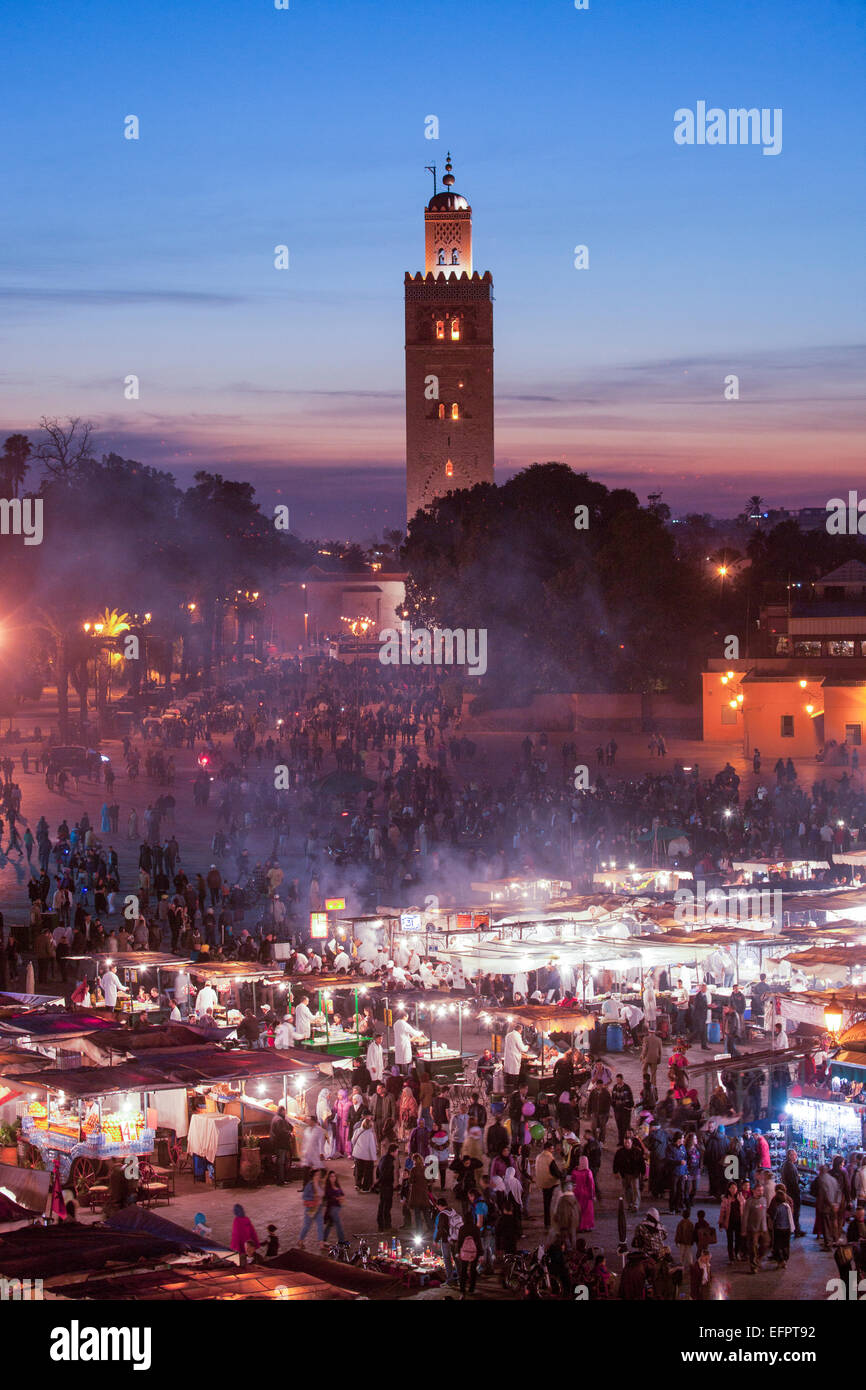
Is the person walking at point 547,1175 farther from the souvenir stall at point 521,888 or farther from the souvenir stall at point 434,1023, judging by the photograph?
the souvenir stall at point 521,888

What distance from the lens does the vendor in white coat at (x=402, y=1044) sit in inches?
622

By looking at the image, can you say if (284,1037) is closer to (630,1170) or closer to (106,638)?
(630,1170)

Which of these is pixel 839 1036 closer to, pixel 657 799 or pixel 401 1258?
pixel 401 1258

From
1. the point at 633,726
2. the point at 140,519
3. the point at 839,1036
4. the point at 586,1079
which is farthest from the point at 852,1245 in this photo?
the point at 140,519

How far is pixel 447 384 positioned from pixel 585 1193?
A: 72.0 m

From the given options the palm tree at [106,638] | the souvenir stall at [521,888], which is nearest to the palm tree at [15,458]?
the palm tree at [106,638]

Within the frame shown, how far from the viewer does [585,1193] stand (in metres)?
→ 12.0

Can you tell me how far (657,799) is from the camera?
104 ft

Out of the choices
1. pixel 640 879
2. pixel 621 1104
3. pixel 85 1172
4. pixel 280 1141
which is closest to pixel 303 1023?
pixel 280 1141

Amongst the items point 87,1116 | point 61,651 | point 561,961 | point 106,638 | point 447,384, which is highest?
point 447,384

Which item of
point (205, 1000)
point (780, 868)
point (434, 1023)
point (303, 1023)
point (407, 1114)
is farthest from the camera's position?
point (780, 868)

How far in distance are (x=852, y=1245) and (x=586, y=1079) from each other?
5.14m

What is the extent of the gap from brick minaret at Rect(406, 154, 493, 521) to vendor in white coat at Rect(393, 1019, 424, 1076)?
212 feet

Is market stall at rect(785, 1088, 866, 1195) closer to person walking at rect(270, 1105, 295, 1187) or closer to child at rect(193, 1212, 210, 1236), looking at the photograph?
person walking at rect(270, 1105, 295, 1187)
